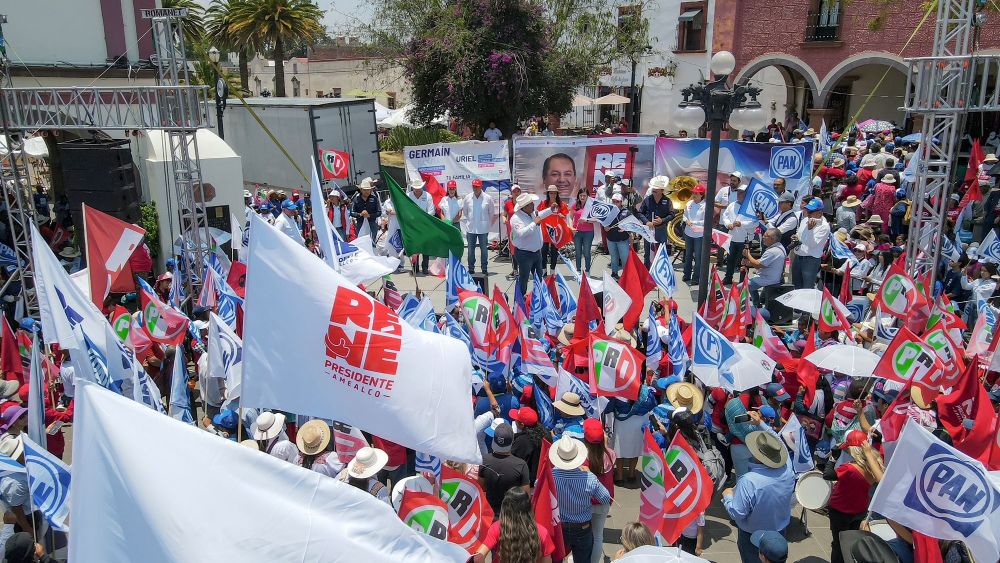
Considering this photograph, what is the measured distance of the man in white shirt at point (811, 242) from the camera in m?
11.8

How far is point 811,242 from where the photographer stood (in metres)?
11.9

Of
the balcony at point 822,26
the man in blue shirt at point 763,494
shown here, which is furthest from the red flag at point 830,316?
the balcony at point 822,26

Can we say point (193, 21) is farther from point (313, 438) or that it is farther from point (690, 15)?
point (313, 438)

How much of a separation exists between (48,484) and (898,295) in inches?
328

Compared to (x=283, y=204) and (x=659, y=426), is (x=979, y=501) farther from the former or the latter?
(x=283, y=204)

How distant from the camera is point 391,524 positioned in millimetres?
3809

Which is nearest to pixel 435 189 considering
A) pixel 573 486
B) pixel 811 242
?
pixel 811 242

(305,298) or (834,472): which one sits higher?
(305,298)

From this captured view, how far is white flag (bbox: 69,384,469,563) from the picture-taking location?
3441 mm

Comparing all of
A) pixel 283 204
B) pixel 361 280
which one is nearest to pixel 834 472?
pixel 361 280

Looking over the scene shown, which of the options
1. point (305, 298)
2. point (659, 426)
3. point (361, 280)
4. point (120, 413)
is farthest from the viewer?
point (361, 280)

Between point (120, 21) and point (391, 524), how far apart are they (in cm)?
2051

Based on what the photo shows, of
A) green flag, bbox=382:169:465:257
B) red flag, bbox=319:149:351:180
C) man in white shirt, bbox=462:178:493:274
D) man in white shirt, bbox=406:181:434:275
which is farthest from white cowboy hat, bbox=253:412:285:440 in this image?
red flag, bbox=319:149:351:180

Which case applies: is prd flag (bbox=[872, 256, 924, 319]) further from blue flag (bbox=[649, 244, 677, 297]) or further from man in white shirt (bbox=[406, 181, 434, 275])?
man in white shirt (bbox=[406, 181, 434, 275])
